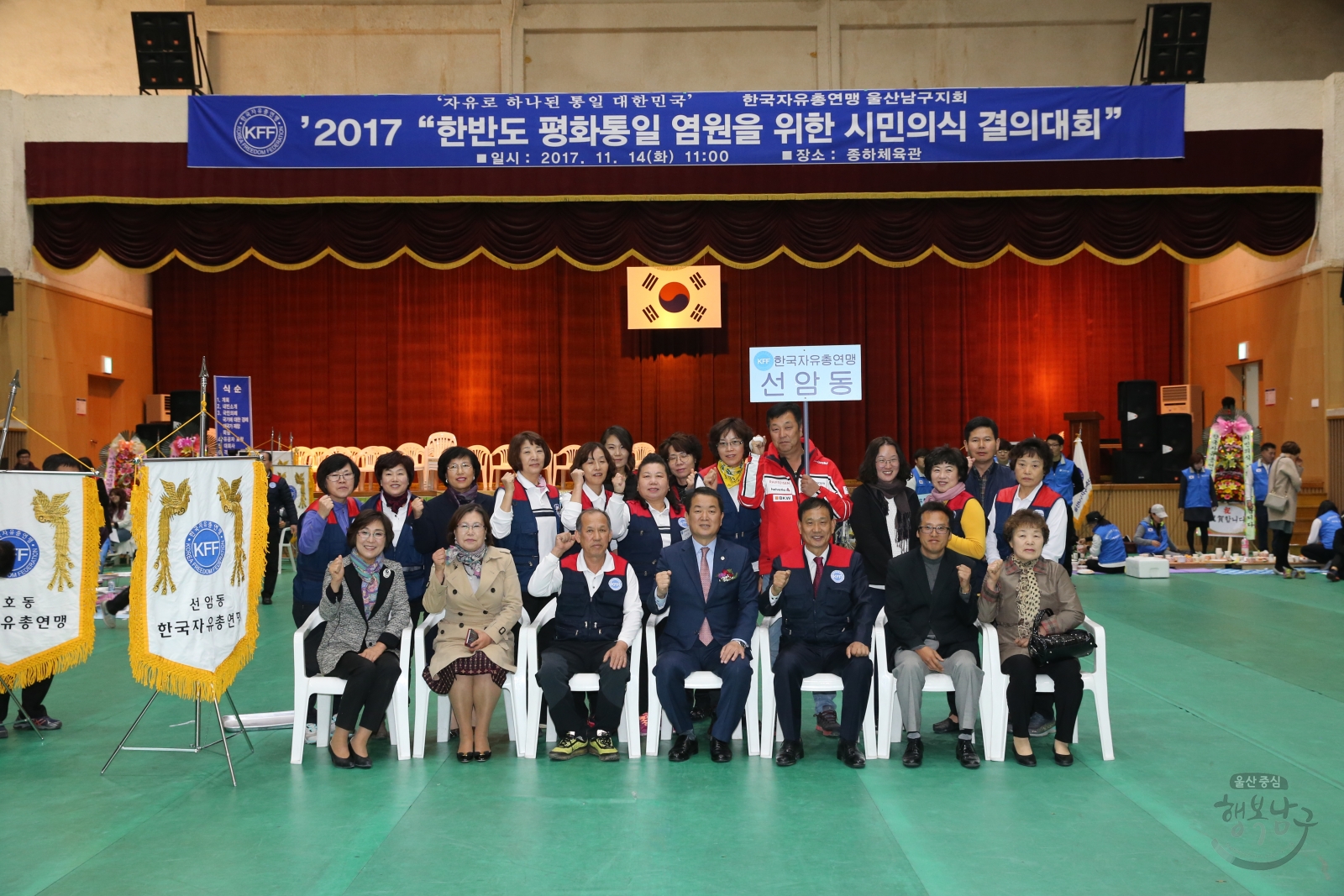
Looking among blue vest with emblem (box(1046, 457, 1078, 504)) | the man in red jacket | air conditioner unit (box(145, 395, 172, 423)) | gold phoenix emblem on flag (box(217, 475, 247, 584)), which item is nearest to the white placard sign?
blue vest with emblem (box(1046, 457, 1078, 504))

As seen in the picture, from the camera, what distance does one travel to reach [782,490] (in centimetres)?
488

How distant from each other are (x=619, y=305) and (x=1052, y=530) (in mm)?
11585

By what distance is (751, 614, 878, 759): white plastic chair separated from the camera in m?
4.24

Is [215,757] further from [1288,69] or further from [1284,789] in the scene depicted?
[1288,69]

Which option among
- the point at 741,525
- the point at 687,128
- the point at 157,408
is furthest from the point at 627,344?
the point at 741,525

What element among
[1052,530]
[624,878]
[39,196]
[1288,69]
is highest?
[1288,69]

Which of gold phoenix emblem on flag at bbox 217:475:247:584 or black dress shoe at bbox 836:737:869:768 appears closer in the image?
black dress shoe at bbox 836:737:869:768

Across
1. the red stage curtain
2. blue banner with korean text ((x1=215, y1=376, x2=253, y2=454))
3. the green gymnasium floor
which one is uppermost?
the red stage curtain

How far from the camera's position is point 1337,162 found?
1120 centimetres

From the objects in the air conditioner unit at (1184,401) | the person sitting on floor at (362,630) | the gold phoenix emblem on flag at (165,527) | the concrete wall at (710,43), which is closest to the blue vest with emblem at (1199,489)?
the air conditioner unit at (1184,401)

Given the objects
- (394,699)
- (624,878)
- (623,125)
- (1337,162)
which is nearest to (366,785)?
(394,699)

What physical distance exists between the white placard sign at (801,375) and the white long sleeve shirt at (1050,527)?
14.5 ft

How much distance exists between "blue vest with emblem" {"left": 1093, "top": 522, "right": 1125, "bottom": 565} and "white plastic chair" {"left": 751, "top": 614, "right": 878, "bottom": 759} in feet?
23.3

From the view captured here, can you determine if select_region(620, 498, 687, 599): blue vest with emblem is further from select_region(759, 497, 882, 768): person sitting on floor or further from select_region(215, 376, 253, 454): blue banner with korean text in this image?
select_region(215, 376, 253, 454): blue banner with korean text
